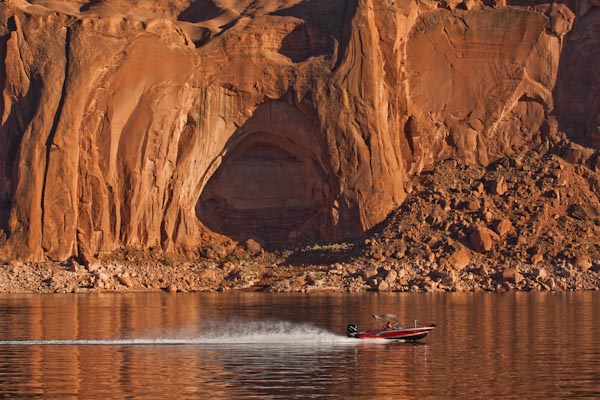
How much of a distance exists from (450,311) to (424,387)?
74.6 feet

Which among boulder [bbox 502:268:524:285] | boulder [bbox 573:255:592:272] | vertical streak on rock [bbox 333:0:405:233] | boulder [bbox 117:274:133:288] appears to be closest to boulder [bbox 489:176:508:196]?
vertical streak on rock [bbox 333:0:405:233]

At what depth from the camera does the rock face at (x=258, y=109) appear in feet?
249

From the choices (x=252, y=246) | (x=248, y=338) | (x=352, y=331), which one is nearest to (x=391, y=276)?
(x=252, y=246)

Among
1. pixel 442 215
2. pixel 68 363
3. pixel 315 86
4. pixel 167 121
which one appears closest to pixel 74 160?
pixel 167 121

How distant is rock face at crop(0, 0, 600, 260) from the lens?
76.0 metres

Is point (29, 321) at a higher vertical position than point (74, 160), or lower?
lower

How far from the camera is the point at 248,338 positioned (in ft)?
149

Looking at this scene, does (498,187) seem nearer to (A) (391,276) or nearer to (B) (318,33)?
(A) (391,276)

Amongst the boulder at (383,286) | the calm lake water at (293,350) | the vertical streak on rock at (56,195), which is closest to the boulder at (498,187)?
the boulder at (383,286)

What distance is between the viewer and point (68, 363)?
126 feet

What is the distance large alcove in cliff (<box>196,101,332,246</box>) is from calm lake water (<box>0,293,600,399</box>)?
1684 cm

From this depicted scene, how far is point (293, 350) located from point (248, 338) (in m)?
3.37

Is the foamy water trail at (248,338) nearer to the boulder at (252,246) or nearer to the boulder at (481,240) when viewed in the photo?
the boulder at (481,240)

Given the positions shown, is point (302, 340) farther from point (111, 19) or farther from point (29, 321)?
point (111, 19)
